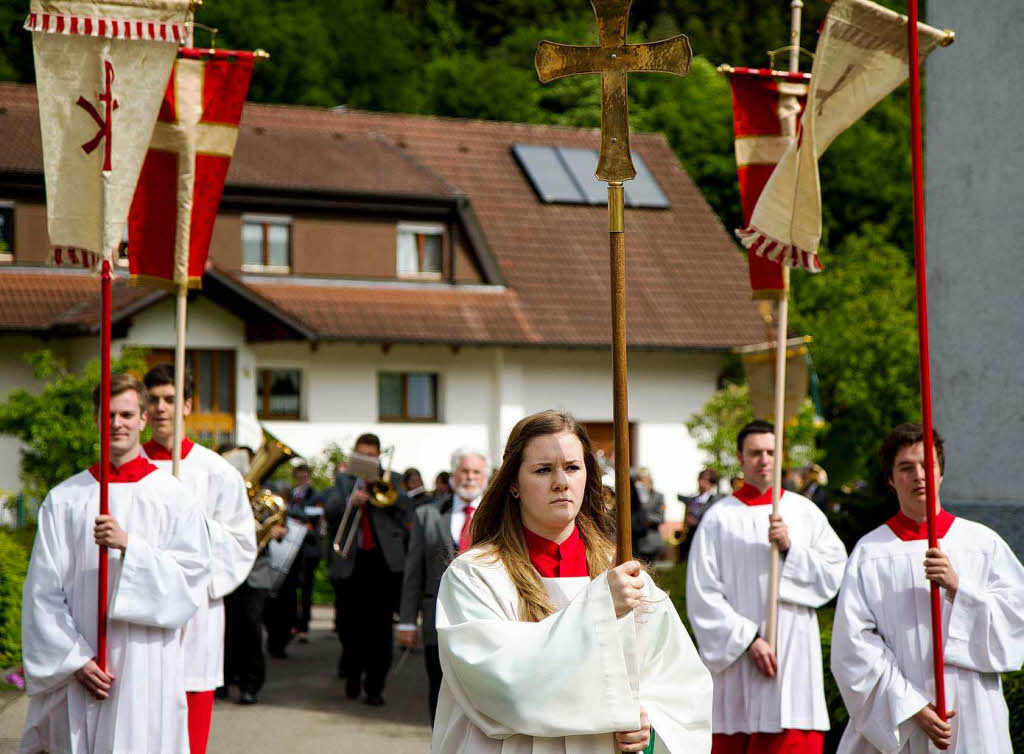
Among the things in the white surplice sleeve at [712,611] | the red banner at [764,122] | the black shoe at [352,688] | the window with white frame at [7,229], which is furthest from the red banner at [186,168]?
the window with white frame at [7,229]

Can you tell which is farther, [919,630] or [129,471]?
[129,471]

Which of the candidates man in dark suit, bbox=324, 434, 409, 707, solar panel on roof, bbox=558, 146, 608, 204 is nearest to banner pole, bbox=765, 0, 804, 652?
man in dark suit, bbox=324, 434, 409, 707

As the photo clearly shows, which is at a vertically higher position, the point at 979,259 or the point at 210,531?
the point at 979,259

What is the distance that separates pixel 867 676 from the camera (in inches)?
255

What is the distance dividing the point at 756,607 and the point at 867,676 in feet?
5.63

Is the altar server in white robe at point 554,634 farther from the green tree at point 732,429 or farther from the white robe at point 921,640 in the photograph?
the green tree at point 732,429

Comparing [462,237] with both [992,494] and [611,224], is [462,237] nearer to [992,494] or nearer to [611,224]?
[992,494]

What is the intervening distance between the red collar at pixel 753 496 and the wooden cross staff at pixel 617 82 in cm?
387

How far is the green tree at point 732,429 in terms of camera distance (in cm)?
2684

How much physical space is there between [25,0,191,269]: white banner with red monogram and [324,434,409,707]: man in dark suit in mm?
6754

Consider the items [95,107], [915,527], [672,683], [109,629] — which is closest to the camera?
A: [672,683]

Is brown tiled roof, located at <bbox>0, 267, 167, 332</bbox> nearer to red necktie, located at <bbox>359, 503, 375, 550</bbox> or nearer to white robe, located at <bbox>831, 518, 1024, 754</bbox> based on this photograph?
red necktie, located at <bbox>359, 503, 375, 550</bbox>

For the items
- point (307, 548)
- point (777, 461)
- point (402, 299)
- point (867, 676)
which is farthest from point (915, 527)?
point (402, 299)

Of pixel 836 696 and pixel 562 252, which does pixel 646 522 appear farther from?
pixel 562 252
